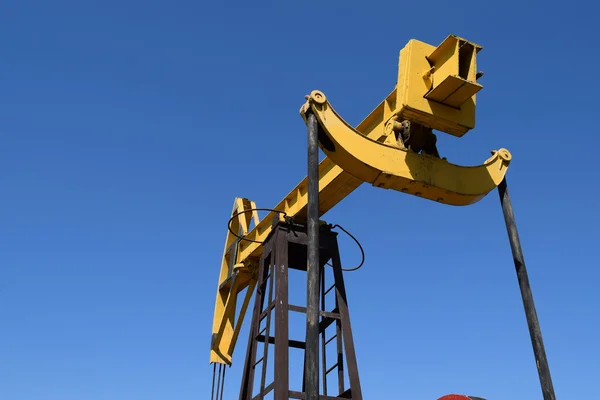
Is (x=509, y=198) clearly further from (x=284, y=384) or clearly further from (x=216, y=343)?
(x=216, y=343)

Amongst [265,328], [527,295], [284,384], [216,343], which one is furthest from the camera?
[216,343]

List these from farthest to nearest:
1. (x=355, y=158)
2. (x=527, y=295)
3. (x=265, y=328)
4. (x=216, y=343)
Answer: (x=216, y=343)
(x=265, y=328)
(x=355, y=158)
(x=527, y=295)

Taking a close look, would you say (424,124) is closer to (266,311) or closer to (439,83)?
(439,83)

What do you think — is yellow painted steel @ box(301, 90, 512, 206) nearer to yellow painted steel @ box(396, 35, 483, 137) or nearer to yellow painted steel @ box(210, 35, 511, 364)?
yellow painted steel @ box(210, 35, 511, 364)

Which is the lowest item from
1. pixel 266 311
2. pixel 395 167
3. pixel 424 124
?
pixel 266 311

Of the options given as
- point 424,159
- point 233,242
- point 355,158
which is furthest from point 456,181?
point 233,242

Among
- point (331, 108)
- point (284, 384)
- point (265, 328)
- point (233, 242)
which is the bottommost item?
point (284, 384)

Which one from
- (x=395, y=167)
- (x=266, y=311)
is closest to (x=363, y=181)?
(x=395, y=167)

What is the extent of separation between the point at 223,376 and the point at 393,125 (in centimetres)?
608

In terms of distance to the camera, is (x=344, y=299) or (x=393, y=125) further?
(x=344, y=299)

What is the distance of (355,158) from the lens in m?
6.78

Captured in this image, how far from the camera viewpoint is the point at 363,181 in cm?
787

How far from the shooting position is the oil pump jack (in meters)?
5.82

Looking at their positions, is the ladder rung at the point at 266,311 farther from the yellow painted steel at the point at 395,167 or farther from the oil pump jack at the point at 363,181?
the yellow painted steel at the point at 395,167
